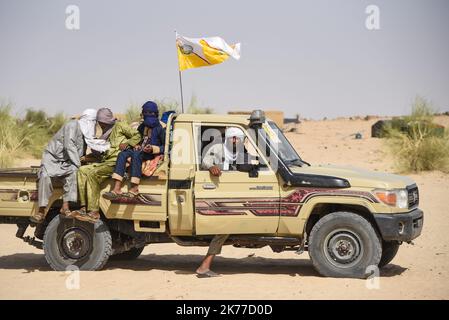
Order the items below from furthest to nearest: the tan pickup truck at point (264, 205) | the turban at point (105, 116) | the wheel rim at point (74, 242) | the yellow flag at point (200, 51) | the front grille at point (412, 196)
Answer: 1. the yellow flag at point (200, 51)
2. the turban at point (105, 116)
3. the wheel rim at point (74, 242)
4. the front grille at point (412, 196)
5. the tan pickup truck at point (264, 205)

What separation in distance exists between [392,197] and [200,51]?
4342 millimetres

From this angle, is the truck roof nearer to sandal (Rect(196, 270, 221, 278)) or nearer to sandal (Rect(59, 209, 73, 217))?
sandal (Rect(59, 209, 73, 217))

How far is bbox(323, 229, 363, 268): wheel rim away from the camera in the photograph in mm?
9609

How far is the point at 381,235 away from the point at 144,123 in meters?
3.38

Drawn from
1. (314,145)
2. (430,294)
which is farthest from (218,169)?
(314,145)

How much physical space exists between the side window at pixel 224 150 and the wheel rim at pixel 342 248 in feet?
3.98

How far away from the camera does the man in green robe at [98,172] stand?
32.8 feet

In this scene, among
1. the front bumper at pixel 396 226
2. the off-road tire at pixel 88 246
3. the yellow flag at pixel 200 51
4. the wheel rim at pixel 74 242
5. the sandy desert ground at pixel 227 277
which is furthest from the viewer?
the yellow flag at pixel 200 51

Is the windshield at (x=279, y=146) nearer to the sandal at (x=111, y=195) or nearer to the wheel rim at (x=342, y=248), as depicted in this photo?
the wheel rim at (x=342, y=248)

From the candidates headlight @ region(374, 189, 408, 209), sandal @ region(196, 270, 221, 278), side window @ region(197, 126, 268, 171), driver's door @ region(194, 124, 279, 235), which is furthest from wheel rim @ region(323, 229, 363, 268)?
sandal @ region(196, 270, 221, 278)

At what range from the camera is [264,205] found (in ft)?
31.7

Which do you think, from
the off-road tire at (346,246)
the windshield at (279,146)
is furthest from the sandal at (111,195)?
the off-road tire at (346,246)
